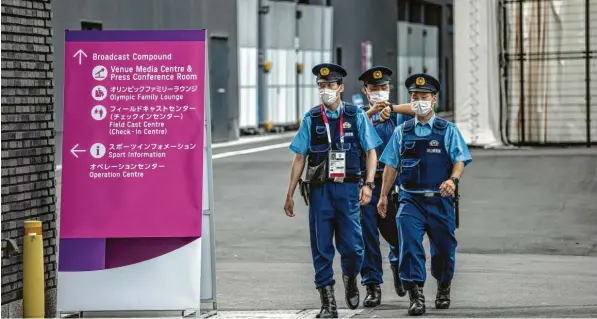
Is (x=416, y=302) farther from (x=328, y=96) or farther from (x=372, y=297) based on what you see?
(x=328, y=96)

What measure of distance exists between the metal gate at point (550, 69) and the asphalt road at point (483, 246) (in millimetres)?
5283

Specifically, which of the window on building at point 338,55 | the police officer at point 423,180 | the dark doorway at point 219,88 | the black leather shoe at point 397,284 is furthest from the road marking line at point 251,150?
the police officer at point 423,180

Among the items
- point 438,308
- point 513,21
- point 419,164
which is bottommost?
point 438,308

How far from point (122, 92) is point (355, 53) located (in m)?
47.2

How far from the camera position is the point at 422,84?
11406 millimetres

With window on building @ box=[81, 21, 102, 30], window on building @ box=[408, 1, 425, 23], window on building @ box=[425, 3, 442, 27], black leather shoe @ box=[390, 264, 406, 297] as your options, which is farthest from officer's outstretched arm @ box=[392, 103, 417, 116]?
window on building @ box=[425, 3, 442, 27]

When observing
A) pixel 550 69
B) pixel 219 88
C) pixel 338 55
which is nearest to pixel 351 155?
pixel 550 69

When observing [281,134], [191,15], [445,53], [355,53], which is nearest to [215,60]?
[191,15]

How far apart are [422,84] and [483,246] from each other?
585 cm

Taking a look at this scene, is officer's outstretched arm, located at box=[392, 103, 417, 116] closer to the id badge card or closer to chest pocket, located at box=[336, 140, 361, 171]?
chest pocket, located at box=[336, 140, 361, 171]

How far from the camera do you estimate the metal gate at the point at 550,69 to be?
35.4 metres

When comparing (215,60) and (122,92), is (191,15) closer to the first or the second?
(215,60)

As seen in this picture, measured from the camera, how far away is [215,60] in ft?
134

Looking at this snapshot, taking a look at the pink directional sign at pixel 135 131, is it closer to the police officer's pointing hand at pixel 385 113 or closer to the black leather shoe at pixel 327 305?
the black leather shoe at pixel 327 305
